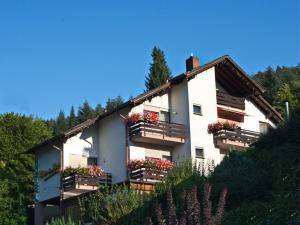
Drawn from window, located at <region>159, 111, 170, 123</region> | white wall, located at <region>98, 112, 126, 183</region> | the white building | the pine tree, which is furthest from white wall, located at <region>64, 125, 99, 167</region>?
the pine tree

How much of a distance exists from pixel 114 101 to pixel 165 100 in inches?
3773

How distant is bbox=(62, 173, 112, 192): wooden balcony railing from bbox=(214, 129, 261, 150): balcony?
23.8 feet

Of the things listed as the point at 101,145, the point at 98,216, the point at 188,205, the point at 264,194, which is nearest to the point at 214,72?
the point at 101,145

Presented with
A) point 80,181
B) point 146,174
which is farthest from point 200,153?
point 80,181

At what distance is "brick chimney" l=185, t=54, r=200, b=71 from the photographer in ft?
129

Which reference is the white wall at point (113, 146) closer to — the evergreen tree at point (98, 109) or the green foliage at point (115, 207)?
the green foliage at point (115, 207)

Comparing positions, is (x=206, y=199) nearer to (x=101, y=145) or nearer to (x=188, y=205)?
(x=188, y=205)

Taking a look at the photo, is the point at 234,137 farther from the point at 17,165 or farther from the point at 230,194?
the point at 17,165

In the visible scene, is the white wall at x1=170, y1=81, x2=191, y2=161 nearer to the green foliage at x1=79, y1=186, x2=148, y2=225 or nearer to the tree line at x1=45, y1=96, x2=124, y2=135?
the green foliage at x1=79, y1=186, x2=148, y2=225

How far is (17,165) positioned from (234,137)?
21.1 m

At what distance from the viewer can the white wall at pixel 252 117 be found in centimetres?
4047

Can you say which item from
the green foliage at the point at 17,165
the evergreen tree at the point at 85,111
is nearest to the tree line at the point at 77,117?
the evergreen tree at the point at 85,111

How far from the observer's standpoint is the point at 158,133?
113ft

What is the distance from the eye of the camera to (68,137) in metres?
34.7
